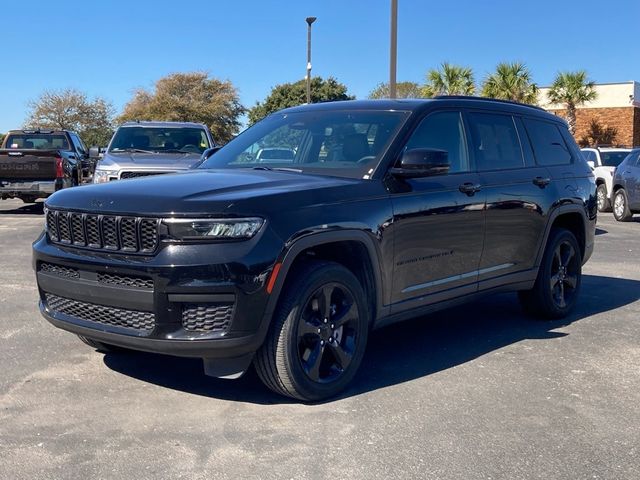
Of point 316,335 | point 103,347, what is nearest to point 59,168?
point 103,347

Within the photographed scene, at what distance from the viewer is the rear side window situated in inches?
227

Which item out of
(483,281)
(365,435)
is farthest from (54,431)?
(483,281)

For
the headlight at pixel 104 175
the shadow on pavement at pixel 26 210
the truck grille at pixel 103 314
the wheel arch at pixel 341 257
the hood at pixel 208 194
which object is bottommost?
the shadow on pavement at pixel 26 210

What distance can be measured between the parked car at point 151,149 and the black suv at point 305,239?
215 inches

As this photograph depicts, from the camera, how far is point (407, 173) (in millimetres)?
4820

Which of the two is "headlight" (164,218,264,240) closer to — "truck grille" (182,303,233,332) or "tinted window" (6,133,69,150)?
"truck grille" (182,303,233,332)

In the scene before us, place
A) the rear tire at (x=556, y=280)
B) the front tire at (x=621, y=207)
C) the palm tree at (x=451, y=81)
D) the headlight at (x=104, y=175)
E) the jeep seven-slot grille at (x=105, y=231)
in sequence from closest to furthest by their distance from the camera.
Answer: the jeep seven-slot grille at (x=105, y=231) < the rear tire at (x=556, y=280) < the headlight at (x=104, y=175) < the front tire at (x=621, y=207) < the palm tree at (x=451, y=81)

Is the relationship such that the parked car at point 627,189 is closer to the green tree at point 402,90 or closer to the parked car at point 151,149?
the parked car at point 151,149

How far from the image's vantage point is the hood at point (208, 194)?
3943 millimetres

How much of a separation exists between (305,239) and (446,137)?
1.87 metres

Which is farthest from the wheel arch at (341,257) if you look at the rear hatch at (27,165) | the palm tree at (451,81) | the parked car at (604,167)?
the palm tree at (451,81)

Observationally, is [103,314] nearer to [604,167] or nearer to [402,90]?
[604,167]

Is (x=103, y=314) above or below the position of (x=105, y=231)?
below

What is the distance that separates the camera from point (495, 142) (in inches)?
237
